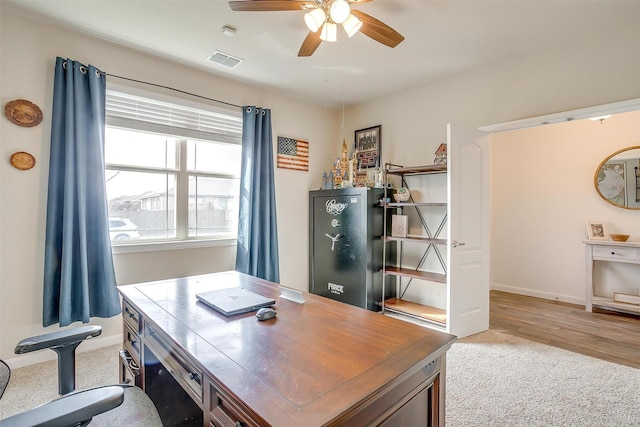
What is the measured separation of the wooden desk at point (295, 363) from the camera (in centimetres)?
77

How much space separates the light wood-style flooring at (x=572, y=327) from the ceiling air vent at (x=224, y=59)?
382cm

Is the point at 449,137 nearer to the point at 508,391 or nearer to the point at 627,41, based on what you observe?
the point at 627,41

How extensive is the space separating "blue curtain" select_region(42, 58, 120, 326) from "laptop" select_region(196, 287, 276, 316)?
1.61 metres

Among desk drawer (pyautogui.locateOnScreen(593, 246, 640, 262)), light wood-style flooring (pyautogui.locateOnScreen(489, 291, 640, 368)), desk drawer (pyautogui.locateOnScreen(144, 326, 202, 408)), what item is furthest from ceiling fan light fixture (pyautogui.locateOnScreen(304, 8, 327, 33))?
desk drawer (pyautogui.locateOnScreen(593, 246, 640, 262))

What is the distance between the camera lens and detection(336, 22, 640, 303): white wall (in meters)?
2.57

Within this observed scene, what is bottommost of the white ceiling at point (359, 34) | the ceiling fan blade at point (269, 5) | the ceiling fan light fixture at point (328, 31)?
the ceiling fan light fixture at point (328, 31)

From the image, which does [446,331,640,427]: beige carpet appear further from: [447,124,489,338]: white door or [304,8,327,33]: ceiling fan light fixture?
[304,8,327,33]: ceiling fan light fixture

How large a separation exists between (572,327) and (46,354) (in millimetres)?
4962

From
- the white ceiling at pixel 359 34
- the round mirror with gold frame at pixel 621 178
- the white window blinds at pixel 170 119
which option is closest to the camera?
the white ceiling at pixel 359 34

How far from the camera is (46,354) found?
2.50 metres

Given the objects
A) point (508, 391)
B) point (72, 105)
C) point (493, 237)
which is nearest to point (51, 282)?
point (72, 105)

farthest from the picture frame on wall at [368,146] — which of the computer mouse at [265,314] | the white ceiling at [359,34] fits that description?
the computer mouse at [265,314]

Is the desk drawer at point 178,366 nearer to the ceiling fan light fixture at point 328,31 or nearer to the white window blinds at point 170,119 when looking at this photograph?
the ceiling fan light fixture at point 328,31

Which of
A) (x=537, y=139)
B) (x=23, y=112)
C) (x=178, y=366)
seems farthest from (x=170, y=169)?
(x=537, y=139)
